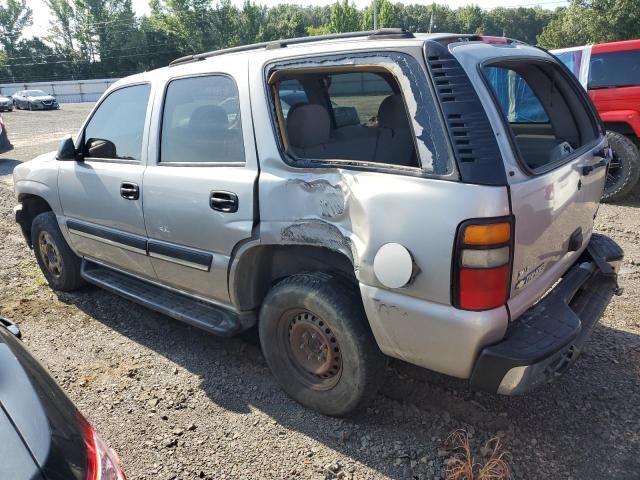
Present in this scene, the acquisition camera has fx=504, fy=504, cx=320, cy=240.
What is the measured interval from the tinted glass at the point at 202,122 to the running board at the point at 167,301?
37.1 inches

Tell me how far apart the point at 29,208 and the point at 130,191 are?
188 centimetres

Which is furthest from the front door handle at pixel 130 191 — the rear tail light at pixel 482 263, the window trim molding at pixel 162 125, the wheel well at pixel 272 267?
the rear tail light at pixel 482 263

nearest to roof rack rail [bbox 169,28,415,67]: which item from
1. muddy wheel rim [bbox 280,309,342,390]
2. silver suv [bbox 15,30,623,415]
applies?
silver suv [bbox 15,30,623,415]

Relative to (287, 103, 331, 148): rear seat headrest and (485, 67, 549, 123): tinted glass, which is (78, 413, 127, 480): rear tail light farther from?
(485, 67, 549, 123): tinted glass

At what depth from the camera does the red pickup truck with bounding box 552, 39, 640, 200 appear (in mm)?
6445

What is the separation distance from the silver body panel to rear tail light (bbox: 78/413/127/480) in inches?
47.7

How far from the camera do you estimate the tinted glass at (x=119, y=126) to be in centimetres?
346

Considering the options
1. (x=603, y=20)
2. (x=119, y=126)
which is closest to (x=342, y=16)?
(x=603, y=20)

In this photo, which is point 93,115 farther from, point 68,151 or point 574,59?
point 574,59

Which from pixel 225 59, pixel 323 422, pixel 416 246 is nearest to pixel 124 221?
pixel 225 59

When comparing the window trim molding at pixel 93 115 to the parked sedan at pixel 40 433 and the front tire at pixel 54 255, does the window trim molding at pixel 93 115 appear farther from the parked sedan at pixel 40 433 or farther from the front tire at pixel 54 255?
the parked sedan at pixel 40 433

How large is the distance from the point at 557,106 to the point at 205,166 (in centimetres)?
235

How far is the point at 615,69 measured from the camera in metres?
6.70

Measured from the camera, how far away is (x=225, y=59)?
299 cm
